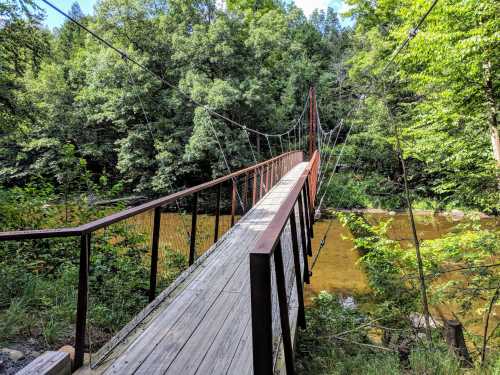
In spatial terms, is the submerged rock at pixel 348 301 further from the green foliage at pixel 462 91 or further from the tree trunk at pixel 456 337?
the tree trunk at pixel 456 337

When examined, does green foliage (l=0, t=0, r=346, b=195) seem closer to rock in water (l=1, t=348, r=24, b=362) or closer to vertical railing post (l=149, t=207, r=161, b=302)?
vertical railing post (l=149, t=207, r=161, b=302)

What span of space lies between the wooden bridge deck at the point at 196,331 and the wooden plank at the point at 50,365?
0.10 m

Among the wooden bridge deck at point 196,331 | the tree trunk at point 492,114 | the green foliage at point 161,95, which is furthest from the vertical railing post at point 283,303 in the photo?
the green foliage at point 161,95

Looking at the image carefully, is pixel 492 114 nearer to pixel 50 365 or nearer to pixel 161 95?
pixel 50 365

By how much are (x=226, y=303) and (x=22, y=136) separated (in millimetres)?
4373

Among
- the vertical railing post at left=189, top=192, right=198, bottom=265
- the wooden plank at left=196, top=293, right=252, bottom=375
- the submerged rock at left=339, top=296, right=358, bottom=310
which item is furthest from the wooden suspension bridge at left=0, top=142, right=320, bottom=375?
the submerged rock at left=339, top=296, right=358, bottom=310

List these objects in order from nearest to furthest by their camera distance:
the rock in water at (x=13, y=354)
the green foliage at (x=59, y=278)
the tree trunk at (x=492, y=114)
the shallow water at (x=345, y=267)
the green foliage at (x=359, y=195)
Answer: the rock in water at (x=13, y=354) < the green foliage at (x=59, y=278) < the tree trunk at (x=492, y=114) < the shallow water at (x=345, y=267) < the green foliage at (x=359, y=195)

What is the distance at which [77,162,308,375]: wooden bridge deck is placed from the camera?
4.15 feet

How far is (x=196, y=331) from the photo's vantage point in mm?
1523

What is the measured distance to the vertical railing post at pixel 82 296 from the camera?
1197 millimetres

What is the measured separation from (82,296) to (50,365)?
245mm

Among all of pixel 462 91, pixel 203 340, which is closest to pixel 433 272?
pixel 462 91

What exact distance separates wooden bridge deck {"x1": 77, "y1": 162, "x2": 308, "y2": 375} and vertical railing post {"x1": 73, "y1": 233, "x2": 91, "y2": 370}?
2.9 inches

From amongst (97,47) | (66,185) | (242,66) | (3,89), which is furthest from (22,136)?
(97,47)
